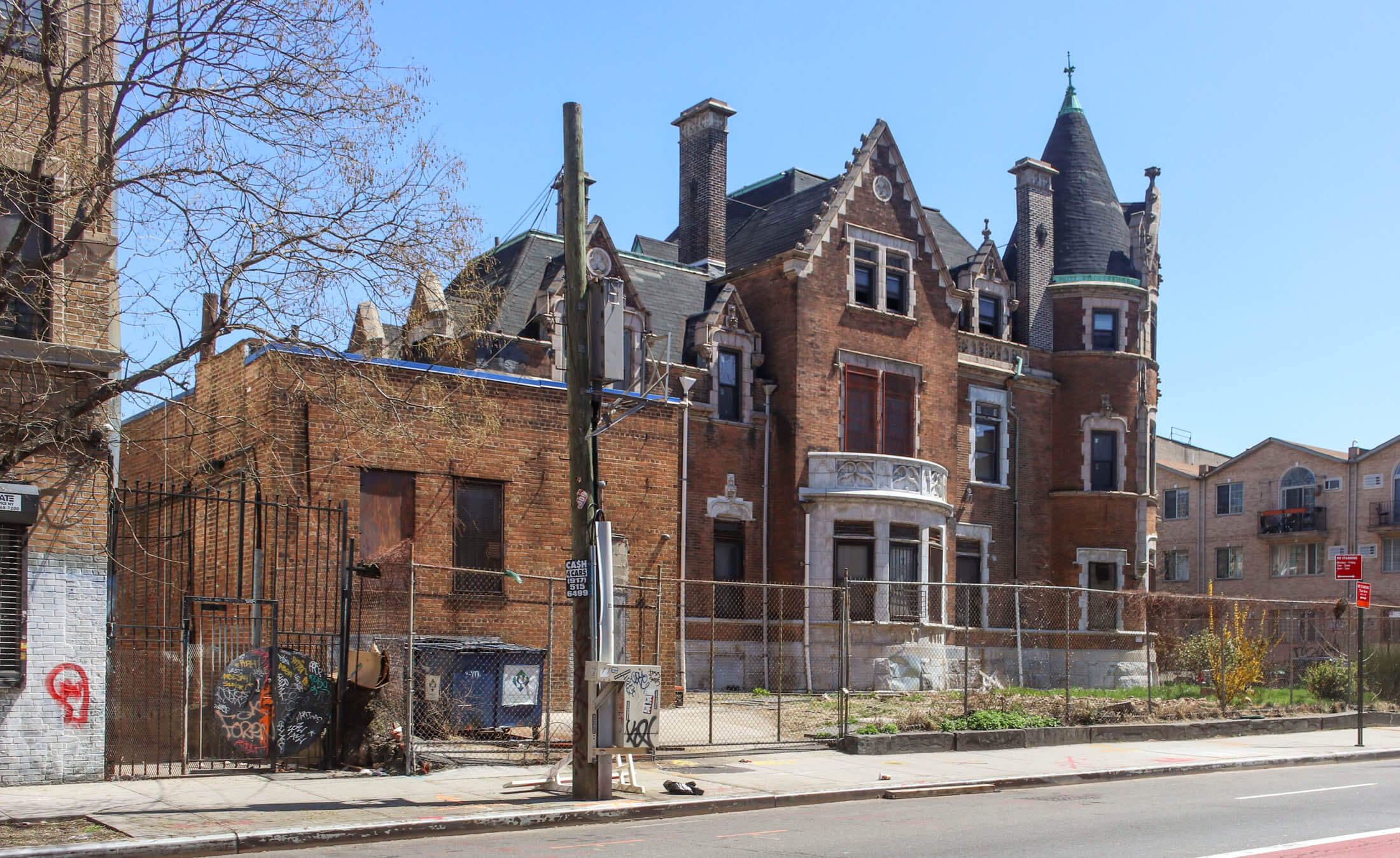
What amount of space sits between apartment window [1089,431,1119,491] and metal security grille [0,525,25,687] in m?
29.7

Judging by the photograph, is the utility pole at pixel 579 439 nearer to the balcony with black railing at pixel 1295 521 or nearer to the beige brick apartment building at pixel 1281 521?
the beige brick apartment building at pixel 1281 521

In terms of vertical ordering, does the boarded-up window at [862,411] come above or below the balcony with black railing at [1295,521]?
above

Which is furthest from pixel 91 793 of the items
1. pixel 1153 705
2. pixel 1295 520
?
pixel 1295 520

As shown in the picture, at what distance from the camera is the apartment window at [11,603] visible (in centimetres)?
1338

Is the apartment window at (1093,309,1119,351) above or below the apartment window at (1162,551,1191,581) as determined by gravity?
above

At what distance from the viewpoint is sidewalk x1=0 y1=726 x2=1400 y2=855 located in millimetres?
11242

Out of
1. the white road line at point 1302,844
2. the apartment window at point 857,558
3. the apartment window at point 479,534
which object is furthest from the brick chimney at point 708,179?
the white road line at point 1302,844

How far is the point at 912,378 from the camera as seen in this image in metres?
32.8

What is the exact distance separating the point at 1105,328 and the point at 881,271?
29.3 feet

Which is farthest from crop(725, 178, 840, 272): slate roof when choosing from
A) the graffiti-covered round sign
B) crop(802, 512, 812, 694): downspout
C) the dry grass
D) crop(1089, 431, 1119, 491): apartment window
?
the dry grass

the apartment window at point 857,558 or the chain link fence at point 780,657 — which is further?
the apartment window at point 857,558

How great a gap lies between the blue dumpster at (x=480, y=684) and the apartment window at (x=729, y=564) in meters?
12.0

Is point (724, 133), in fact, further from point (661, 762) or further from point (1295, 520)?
point (1295, 520)

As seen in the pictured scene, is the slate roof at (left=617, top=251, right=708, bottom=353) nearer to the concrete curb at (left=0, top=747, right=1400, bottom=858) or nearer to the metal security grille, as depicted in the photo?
the concrete curb at (left=0, top=747, right=1400, bottom=858)
